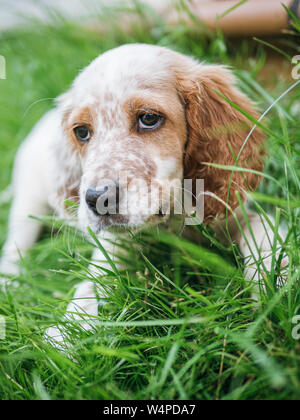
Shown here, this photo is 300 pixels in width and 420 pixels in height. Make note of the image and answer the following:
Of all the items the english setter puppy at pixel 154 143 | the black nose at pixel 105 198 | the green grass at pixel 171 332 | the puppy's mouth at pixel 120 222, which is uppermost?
the english setter puppy at pixel 154 143

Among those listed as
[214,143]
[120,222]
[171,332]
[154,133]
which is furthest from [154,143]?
[171,332]

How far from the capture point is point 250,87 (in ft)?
9.41

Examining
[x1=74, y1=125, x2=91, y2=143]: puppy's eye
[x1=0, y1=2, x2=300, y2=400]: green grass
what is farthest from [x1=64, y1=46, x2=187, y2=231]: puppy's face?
[x1=0, y1=2, x2=300, y2=400]: green grass

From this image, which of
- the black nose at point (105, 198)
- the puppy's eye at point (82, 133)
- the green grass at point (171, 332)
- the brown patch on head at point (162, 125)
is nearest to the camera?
the green grass at point (171, 332)

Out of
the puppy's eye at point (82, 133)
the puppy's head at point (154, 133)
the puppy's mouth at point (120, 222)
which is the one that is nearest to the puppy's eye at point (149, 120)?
the puppy's head at point (154, 133)

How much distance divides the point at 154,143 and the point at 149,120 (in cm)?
12

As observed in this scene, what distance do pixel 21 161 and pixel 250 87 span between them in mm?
1924

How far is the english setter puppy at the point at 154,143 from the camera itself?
174 cm

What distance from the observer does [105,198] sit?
1657 millimetres

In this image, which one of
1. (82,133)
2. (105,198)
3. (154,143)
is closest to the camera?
(105,198)

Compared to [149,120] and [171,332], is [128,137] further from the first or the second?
[171,332]

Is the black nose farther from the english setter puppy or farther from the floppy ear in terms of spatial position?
the floppy ear

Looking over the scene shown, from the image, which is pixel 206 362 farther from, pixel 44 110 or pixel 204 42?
pixel 44 110

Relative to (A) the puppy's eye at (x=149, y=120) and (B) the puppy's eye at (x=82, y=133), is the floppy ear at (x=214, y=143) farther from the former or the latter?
(B) the puppy's eye at (x=82, y=133)
